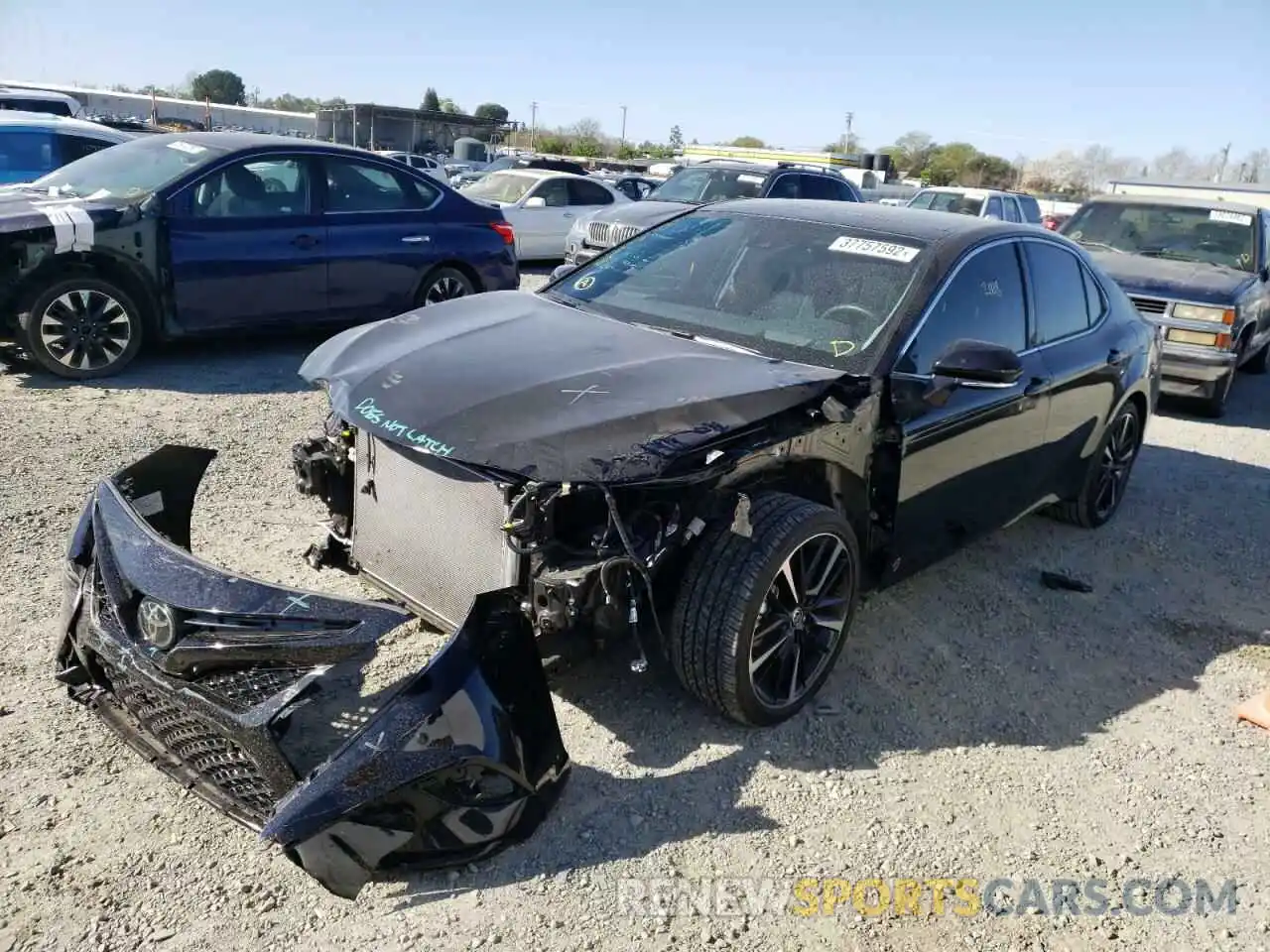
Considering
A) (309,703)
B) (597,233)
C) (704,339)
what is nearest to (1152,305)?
(597,233)

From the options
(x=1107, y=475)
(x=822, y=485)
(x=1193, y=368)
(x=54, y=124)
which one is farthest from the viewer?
(x=54, y=124)

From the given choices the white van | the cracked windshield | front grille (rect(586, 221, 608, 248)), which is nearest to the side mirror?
the cracked windshield

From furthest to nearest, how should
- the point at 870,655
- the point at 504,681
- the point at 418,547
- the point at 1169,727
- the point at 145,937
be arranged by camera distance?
the point at 870,655 < the point at 1169,727 < the point at 418,547 < the point at 504,681 < the point at 145,937

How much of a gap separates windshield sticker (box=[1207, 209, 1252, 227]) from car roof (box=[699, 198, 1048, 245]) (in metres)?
6.15

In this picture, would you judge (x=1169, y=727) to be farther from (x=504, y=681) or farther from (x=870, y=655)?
(x=504, y=681)

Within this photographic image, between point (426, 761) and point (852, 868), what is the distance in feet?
4.18

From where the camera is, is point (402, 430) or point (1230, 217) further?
point (1230, 217)

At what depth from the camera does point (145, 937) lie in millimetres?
2396

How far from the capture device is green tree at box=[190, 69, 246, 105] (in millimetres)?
80312

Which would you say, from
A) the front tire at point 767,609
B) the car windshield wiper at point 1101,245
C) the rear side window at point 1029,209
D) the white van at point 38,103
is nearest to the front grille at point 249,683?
the front tire at point 767,609

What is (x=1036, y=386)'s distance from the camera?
4.41 m

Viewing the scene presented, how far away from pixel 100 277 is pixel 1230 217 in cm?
978

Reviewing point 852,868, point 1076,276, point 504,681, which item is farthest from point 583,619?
point 1076,276

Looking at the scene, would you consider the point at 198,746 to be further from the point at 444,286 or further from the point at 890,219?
the point at 444,286
